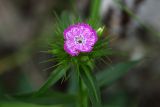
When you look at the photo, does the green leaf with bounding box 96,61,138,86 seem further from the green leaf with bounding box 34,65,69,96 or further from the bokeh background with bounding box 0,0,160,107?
the green leaf with bounding box 34,65,69,96

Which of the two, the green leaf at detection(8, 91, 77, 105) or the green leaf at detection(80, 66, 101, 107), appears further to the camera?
the green leaf at detection(8, 91, 77, 105)

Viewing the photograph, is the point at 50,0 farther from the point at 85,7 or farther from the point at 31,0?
the point at 85,7

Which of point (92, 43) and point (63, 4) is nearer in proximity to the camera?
point (92, 43)

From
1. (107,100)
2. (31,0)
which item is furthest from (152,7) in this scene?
(31,0)

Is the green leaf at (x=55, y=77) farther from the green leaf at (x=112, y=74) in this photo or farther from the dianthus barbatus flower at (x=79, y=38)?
the green leaf at (x=112, y=74)

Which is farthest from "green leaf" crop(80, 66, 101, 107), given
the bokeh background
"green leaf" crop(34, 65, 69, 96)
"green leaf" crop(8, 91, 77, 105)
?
the bokeh background

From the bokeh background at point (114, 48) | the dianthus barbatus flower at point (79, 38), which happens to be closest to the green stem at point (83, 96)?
the dianthus barbatus flower at point (79, 38)
